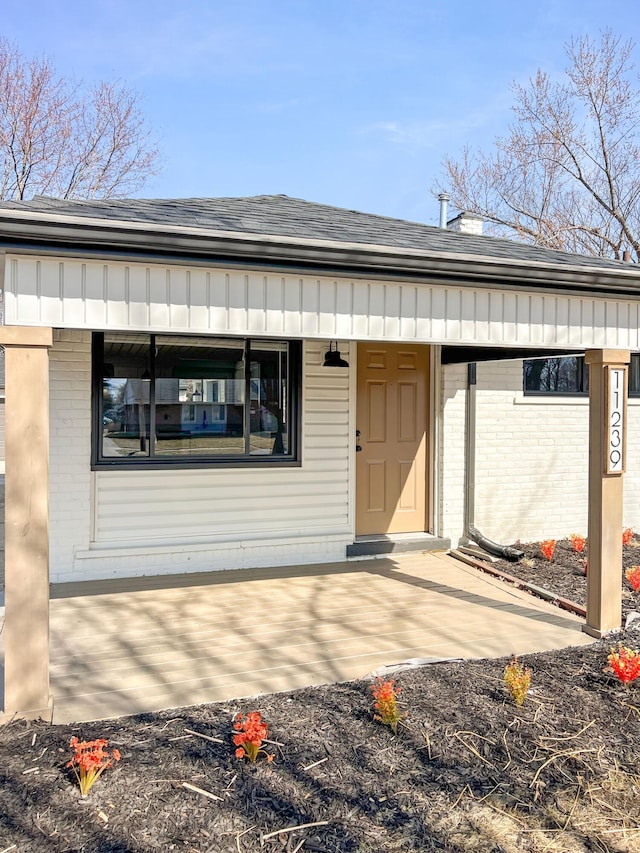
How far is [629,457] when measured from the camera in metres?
7.96

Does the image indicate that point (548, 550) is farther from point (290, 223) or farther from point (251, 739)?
point (251, 739)

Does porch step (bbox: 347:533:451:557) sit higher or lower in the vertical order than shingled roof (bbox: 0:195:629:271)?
lower

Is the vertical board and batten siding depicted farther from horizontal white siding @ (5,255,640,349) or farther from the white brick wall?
horizontal white siding @ (5,255,640,349)

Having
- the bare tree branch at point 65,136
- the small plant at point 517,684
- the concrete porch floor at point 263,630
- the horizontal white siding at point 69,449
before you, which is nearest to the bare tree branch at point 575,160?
the bare tree branch at point 65,136

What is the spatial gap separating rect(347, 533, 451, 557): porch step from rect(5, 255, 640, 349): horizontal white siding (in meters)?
3.00

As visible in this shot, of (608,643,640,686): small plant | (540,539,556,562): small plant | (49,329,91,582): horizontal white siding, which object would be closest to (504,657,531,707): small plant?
(608,643,640,686): small plant

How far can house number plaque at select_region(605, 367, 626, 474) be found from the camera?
A: 4.38m

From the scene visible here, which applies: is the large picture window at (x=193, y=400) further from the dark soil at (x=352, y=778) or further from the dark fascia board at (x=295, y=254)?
the dark soil at (x=352, y=778)

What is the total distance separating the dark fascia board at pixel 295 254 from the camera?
308cm

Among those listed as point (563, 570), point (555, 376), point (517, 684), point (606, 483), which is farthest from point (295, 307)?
point (555, 376)

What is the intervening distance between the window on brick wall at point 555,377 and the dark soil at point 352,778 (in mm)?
4471

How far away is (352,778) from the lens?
266 centimetres

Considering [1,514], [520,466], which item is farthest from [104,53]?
[520,466]

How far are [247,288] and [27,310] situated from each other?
1134 millimetres
